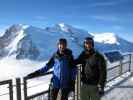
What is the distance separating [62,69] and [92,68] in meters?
0.53

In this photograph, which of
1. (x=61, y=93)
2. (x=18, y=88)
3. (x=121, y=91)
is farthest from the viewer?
(x=121, y=91)

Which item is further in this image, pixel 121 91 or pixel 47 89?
pixel 121 91

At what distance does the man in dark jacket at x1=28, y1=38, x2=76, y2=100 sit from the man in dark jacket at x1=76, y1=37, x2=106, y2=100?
0.21m

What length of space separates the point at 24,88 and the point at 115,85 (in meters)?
5.96

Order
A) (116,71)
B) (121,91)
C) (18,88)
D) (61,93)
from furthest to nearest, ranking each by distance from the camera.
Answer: (116,71), (121,91), (18,88), (61,93)

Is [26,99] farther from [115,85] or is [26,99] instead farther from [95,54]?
[115,85]

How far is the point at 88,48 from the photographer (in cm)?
645

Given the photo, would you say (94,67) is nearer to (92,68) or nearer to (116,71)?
(92,68)

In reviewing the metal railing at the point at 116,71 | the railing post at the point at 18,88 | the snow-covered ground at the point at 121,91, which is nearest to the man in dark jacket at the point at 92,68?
the railing post at the point at 18,88

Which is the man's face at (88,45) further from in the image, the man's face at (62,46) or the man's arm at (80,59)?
the man's face at (62,46)

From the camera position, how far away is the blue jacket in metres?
6.45

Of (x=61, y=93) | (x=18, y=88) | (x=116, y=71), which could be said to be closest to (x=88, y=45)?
(x=61, y=93)

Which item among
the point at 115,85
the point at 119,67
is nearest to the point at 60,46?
the point at 115,85

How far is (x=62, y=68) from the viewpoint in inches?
255
